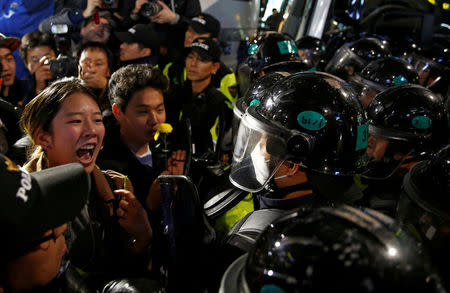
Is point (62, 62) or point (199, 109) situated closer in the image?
point (62, 62)

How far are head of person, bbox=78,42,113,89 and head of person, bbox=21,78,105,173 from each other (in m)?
1.51

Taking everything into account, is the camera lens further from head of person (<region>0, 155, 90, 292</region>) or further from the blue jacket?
head of person (<region>0, 155, 90, 292</region>)

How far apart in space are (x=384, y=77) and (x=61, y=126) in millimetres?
2947

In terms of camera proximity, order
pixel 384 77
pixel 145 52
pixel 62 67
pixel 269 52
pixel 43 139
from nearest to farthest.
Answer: pixel 43 139, pixel 62 67, pixel 384 77, pixel 269 52, pixel 145 52

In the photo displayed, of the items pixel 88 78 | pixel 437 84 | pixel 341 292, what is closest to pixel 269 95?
pixel 341 292

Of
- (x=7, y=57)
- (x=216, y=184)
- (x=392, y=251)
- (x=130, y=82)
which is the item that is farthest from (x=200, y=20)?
(x=392, y=251)

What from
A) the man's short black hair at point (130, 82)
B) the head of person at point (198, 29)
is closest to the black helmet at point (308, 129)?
the man's short black hair at point (130, 82)

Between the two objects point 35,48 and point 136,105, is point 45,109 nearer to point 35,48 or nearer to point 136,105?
point 136,105

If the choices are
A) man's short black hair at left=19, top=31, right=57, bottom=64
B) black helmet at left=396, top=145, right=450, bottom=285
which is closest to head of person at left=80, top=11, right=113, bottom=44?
man's short black hair at left=19, top=31, right=57, bottom=64

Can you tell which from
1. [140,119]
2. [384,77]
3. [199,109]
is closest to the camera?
[140,119]

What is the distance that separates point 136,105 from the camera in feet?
8.23

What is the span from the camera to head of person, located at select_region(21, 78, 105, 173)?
5.32 feet

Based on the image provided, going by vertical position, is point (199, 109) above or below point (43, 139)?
below

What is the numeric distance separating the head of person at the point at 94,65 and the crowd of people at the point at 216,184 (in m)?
0.01
